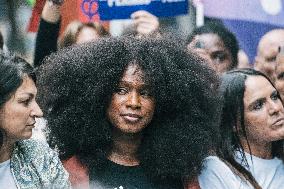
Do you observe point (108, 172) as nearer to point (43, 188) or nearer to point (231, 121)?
point (43, 188)

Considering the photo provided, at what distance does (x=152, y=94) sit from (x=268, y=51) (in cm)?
132

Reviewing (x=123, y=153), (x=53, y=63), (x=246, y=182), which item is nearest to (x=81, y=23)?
(x=53, y=63)

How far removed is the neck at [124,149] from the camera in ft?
10.6

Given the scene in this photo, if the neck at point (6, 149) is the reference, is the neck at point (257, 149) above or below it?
below

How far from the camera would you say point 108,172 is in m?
3.19

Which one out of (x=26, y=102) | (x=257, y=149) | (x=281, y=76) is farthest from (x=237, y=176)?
(x=26, y=102)

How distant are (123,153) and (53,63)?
0.52 m

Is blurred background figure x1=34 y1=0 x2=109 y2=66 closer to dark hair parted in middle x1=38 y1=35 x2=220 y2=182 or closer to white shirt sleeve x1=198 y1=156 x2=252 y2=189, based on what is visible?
dark hair parted in middle x1=38 y1=35 x2=220 y2=182

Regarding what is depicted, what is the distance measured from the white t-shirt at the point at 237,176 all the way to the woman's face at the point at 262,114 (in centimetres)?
11

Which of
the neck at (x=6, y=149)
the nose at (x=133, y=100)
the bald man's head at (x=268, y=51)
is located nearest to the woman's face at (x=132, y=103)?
the nose at (x=133, y=100)

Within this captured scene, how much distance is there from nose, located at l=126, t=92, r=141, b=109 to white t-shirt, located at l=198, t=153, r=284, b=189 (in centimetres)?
48

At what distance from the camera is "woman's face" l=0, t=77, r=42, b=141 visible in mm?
2906

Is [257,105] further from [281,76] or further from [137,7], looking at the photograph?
[137,7]

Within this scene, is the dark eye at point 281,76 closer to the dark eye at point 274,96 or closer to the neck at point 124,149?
the dark eye at point 274,96
